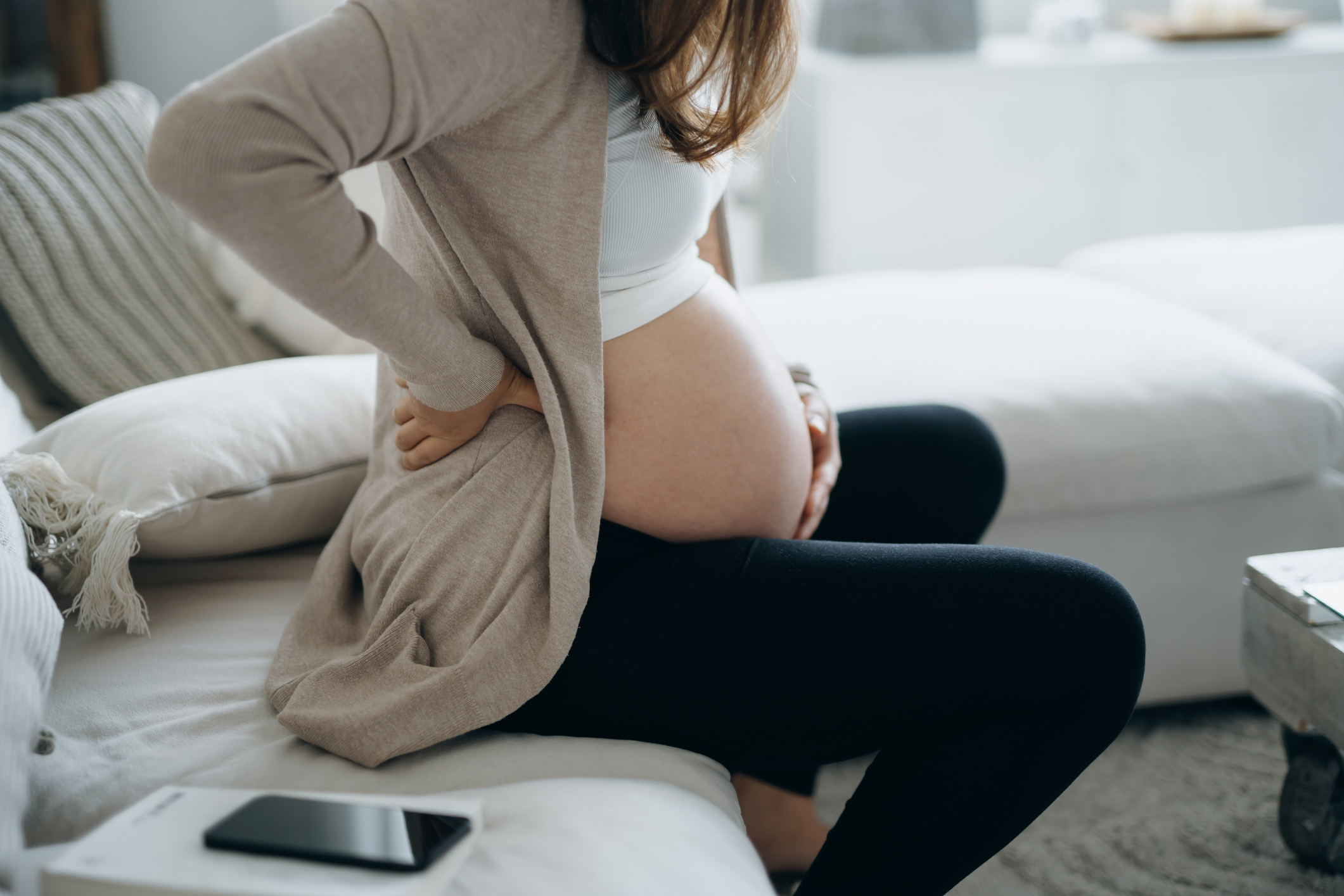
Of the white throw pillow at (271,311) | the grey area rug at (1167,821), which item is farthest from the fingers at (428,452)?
the grey area rug at (1167,821)

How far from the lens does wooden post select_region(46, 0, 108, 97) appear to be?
6.11ft

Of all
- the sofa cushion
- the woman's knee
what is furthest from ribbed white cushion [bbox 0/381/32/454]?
the sofa cushion

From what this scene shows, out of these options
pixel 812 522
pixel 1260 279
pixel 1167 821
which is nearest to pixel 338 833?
pixel 812 522

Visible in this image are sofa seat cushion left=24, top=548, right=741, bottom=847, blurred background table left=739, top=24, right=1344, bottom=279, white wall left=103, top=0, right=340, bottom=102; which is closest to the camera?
sofa seat cushion left=24, top=548, right=741, bottom=847

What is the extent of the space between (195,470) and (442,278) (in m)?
0.30

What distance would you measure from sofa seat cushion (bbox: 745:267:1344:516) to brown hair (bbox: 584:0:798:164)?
1.74 feet

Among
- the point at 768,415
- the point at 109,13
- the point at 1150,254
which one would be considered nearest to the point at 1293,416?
the point at 1150,254

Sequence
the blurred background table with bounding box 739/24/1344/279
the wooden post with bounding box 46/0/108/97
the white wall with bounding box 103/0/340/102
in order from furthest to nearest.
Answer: the blurred background table with bounding box 739/24/1344/279 < the white wall with bounding box 103/0/340/102 < the wooden post with bounding box 46/0/108/97

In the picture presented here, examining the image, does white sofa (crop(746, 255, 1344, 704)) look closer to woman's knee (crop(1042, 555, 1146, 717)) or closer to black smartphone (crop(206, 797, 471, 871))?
woman's knee (crop(1042, 555, 1146, 717))

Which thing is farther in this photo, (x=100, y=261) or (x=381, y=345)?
(x=100, y=261)

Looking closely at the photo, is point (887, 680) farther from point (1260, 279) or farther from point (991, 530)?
point (1260, 279)

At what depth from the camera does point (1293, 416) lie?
3.86 ft

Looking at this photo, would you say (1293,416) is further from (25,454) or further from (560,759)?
(25,454)

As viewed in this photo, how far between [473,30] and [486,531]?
0.33m
